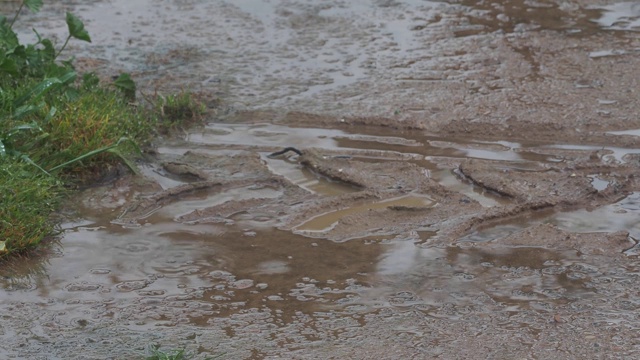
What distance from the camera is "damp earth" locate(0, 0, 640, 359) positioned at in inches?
161

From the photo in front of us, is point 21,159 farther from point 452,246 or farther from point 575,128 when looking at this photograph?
point 575,128

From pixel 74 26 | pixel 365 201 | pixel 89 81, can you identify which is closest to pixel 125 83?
pixel 89 81

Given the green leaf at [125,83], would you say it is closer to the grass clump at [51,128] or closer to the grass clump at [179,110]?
the grass clump at [51,128]

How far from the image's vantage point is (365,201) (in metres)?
5.36

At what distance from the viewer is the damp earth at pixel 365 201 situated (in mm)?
4078

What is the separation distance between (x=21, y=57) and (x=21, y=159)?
107 cm

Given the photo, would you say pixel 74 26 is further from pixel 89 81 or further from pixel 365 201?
pixel 365 201

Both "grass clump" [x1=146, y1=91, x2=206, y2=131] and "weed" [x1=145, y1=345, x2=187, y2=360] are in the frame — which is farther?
"grass clump" [x1=146, y1=91, x2=206, y2=131]

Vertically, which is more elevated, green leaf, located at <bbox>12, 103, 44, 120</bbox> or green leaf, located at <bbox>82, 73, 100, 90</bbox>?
green leaf, located at <bbox>12, 103, 44, 120</bbox>

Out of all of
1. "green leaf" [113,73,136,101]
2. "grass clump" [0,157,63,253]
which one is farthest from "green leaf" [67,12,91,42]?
"grass clump" [0,157,63,253]

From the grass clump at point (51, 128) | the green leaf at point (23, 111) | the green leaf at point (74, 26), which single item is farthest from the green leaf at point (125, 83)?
the green leaf at point (23, 111)

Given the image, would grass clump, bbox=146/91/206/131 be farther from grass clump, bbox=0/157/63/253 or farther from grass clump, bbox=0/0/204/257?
grass clump, bbox=0/157/63/253

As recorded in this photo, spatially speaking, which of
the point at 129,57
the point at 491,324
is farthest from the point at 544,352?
the point at 129,57

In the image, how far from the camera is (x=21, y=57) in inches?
239
